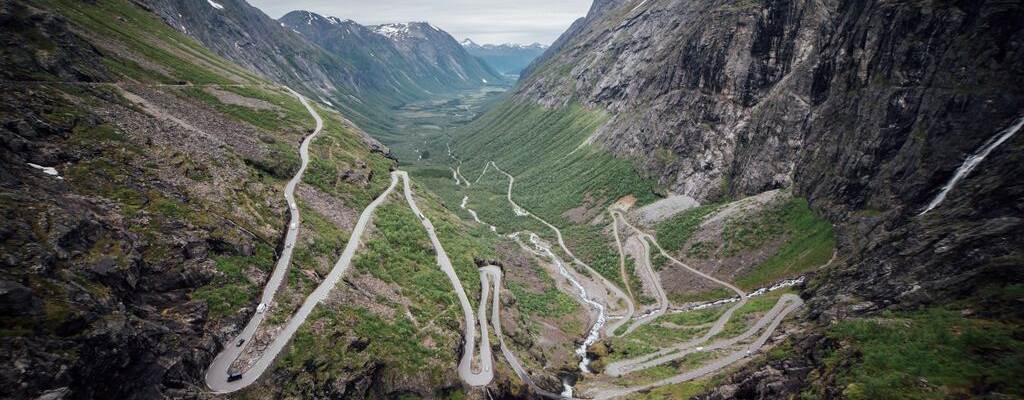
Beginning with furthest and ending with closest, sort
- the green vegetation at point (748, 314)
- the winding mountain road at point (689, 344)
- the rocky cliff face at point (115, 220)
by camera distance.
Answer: the green vegetation at point (748, 314) < the winding mountain road at point (689, 344) < the rocky cliff face at point (115, 220)

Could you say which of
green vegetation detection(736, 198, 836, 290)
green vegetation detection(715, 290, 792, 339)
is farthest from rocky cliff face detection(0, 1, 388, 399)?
green vegetation detection(736, 198, 836, 290)

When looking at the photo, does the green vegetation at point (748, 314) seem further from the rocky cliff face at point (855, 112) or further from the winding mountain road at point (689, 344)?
the rocky cliff face at point (855, 112)

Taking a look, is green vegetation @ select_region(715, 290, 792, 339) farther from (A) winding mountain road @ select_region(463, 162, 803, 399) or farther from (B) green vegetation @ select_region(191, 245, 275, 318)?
(B) green vegetation @ select_region(191, 245, 275, 318)

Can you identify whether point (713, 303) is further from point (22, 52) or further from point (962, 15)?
point (22, 52)

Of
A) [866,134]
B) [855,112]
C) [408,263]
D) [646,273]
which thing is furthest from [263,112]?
[855,112]

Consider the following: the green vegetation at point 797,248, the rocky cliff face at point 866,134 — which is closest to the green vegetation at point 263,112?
the green vegetation at point 797,248

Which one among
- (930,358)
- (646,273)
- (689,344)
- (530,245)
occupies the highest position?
(930,358)

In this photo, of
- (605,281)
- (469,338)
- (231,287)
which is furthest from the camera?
(605,281)

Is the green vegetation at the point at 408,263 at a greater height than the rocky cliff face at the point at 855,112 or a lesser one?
lesser

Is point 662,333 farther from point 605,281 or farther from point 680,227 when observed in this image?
point 680,227
